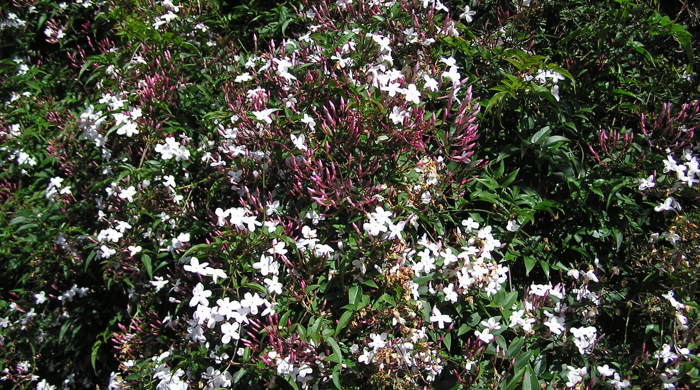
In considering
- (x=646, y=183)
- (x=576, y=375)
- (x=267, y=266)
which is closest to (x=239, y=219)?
(x=267, y=266)

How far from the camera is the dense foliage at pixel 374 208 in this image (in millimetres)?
1885

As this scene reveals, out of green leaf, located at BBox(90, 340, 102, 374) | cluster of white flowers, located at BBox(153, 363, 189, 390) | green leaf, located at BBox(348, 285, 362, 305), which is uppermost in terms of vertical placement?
green leaf, located at BBox(348, 285, 362, 305)

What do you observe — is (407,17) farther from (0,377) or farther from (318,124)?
(0,377)

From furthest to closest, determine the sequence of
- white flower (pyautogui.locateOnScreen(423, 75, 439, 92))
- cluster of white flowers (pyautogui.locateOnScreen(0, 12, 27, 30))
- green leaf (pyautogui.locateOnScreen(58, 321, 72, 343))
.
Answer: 1. cluster of white flowers (pyautogui.locateOnScreen(0, 12, 27, 30))
2. green leaf (pyautogui.locateOnScreen(58, 321, 72, 343))
3. white flower (pyautogui.locateOnScreen(423, 75, 439, 92))

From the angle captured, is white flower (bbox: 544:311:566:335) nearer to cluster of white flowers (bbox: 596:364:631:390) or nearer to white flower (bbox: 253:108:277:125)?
cluster of white flowers (bbox: 596:364:631:390)

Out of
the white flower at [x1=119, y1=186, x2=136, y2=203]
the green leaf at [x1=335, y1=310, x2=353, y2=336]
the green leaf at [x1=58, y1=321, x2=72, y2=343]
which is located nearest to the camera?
the green leaf at [x1=335, y1=310, x2=353, y2=336]

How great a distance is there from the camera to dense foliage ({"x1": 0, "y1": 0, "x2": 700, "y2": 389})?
188 cm

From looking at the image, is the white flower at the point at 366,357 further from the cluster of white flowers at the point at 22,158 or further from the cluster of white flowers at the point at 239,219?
the cluster of white flowers at the point at 22,158

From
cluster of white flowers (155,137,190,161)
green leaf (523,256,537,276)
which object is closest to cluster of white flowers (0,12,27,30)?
cluster of white flowers (155,137,190,161)

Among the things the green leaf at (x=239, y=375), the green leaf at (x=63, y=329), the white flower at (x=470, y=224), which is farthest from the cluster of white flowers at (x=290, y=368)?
the green leaf at (x=63, y=329)

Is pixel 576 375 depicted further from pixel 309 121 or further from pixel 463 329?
pixel 309 121

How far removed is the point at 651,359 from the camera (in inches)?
76.7

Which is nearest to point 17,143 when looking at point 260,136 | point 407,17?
point 260,136

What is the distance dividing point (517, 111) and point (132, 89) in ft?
6.07
